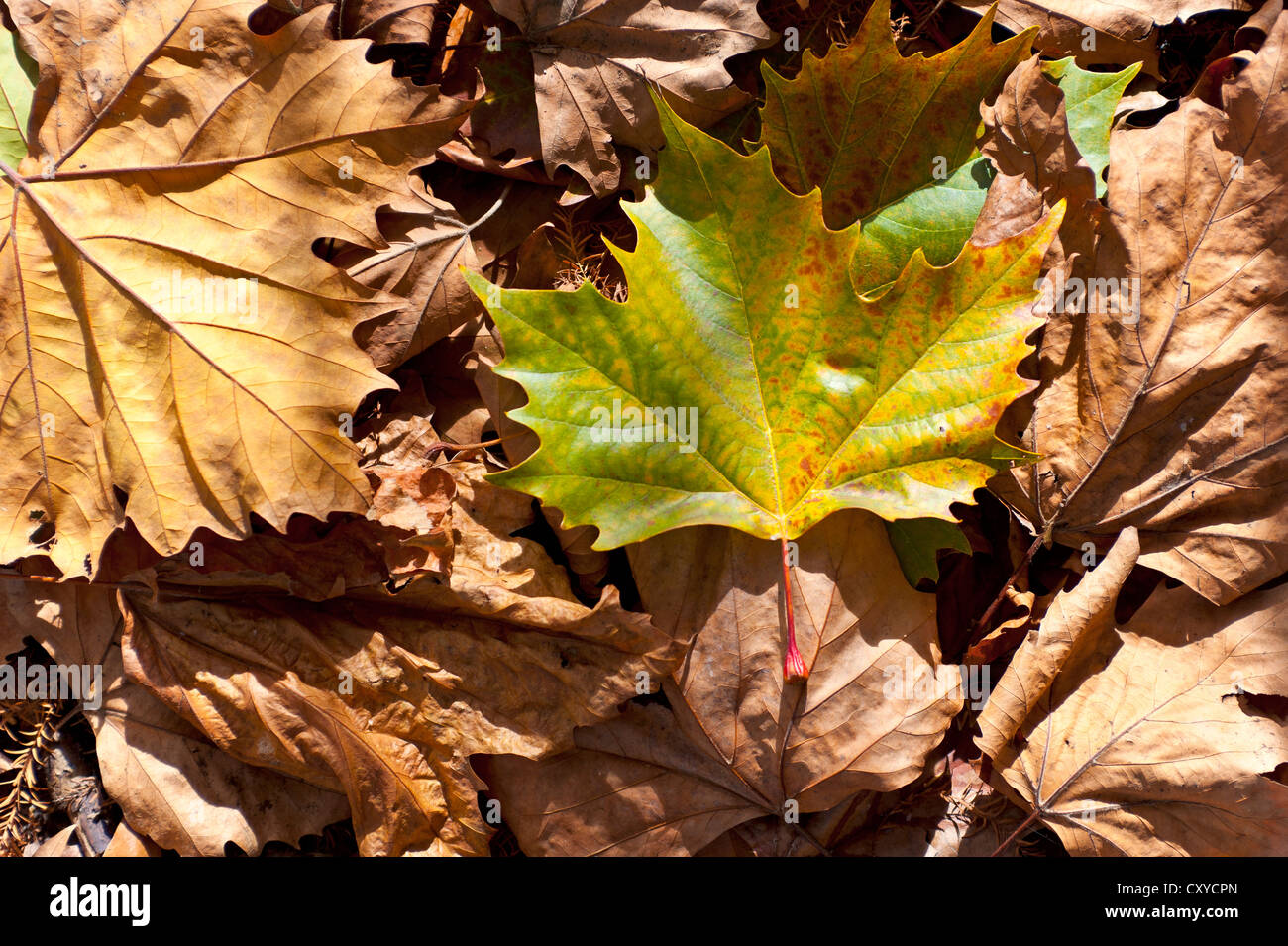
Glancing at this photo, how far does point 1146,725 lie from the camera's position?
1.68 meters

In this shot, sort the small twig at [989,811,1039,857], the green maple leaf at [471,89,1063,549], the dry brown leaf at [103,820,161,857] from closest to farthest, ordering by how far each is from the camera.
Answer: the green maple leaf at [471,89,1063,549] → the small twig at [989,811,1039,857] → the dry brown leaf at [103,820,161,857]

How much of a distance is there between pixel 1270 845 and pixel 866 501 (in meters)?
0.95

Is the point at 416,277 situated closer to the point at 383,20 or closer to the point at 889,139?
the point at 383,20

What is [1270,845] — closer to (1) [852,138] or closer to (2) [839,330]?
(2) [839,330]

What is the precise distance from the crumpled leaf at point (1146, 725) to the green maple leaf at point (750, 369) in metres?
0.38

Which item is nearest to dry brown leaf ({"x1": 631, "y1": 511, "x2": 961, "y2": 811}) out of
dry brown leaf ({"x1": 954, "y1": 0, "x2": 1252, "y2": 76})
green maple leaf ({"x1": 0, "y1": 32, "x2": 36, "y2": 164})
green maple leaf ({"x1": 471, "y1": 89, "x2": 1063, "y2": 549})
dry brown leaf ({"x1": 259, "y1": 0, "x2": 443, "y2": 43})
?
green maple leaf ({"x1": 471, "y1": 89, "x2": 1063, "y2": 549})

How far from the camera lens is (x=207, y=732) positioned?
1.77 meters

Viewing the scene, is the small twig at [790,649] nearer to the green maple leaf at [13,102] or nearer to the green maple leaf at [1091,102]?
the green maple leaf at [1091,102]

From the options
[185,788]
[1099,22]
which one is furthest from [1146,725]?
[185,788]

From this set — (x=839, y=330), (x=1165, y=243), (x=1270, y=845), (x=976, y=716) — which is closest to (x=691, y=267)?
(x=839, y=330)

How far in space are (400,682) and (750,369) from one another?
3.02ft

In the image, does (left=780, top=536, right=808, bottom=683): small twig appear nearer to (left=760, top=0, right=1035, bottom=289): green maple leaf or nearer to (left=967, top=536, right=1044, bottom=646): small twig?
(left=967, top=536, right=1044, bottom=646): small twig

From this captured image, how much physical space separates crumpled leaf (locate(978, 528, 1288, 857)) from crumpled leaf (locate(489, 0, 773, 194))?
A: 1.24 meters

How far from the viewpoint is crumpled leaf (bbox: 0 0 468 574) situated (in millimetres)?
1632
